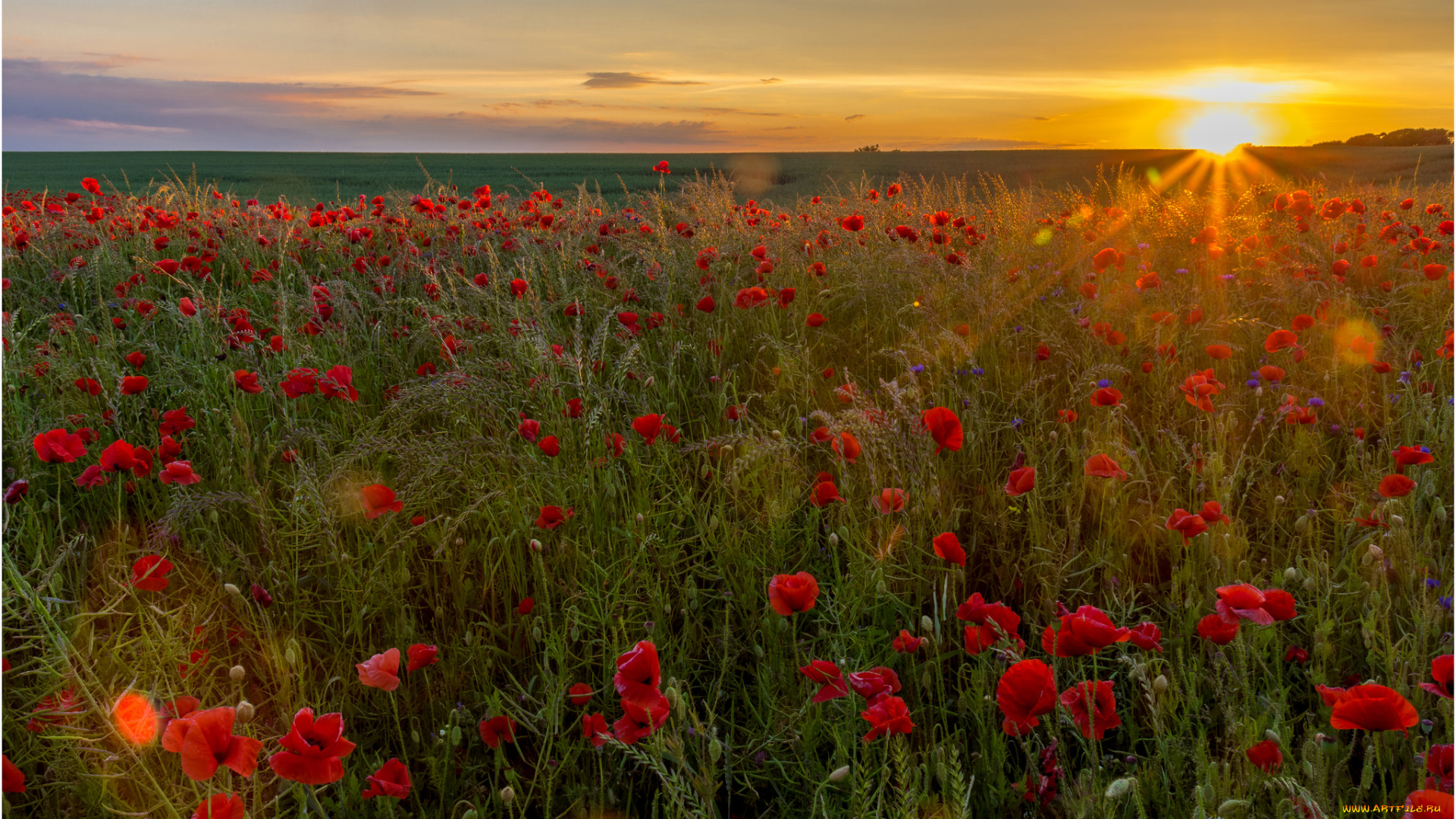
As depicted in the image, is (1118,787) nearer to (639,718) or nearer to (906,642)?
(906,642)

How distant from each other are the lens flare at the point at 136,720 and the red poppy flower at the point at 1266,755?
1.73 m

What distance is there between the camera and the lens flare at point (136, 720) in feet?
4.17

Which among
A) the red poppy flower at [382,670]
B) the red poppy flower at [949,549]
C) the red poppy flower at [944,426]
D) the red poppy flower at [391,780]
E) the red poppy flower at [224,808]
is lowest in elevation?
the red poppy flower at [391,780]

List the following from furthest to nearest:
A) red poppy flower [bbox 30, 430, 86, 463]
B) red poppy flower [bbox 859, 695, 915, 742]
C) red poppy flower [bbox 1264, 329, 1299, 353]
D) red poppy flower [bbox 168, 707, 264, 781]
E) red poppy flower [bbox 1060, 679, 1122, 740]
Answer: red poppy flower [bbox 1264, 329, 1299, 353] < red poppy flower [bbox 30, 430, 86, 463] < red poppy flower [bbox 1060, 679, 1122, 740] < red poppy flower [bbox 859, 695, 915, 742] < red poppy flower [bbox 168, 707, 264, 781]

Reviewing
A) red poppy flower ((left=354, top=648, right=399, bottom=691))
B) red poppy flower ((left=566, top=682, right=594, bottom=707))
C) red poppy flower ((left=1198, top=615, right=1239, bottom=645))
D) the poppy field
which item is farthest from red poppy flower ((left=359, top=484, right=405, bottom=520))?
red poppy flower ((left=1198, top=615, right=1239, bottom=645))

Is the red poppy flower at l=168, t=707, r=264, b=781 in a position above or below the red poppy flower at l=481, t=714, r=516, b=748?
above

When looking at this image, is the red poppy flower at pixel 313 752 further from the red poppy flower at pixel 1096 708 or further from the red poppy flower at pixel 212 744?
the red poppy flower at pixel 1096 708

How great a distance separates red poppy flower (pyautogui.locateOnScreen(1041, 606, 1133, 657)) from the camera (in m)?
1.16

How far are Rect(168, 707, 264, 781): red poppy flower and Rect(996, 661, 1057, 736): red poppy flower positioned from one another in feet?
3.45

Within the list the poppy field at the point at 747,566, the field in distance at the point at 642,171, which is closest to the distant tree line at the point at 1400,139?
the field in distance at the point at 642,171

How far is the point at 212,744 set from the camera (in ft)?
3.49

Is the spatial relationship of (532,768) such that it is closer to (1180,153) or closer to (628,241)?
(628,241)

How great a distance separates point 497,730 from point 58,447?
4.27 ft

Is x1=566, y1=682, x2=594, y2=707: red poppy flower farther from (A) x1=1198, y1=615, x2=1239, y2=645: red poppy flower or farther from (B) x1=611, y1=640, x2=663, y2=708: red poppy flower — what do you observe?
(A) x1=1198, y1=615, x2=1239, y2=645: red poppy flower
